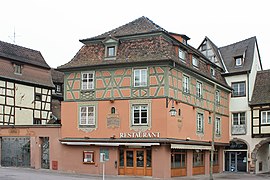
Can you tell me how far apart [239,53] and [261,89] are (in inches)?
176

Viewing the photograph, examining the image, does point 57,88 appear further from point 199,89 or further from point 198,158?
point 198,158

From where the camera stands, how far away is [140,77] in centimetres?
3020

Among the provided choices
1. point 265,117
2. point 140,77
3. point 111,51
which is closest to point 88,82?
point 111,51

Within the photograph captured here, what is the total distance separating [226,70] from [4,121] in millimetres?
21602

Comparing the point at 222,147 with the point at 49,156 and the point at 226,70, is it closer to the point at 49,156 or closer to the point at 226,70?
the point at 226,70

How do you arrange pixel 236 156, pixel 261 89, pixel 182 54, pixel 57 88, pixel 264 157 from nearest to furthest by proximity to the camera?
pixel 182 54
pixel 236 156
pixel 261 89
pixel 264 157
pixel 57 88

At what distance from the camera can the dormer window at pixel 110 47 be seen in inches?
1248

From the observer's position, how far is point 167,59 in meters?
28.8

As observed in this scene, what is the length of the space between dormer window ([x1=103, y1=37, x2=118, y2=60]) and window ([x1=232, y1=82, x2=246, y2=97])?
16.0 metres

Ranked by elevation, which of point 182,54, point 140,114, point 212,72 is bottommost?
point 140,114

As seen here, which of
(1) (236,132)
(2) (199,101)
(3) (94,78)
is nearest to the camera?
(3) (94,78)

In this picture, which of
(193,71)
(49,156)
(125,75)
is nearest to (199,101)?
(193,71)

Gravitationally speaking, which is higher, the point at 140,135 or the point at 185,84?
the point at 185,84

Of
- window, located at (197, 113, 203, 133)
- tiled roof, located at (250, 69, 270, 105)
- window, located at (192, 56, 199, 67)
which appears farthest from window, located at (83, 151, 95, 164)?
tiled roof, located at (250, 69, 270, 105)
